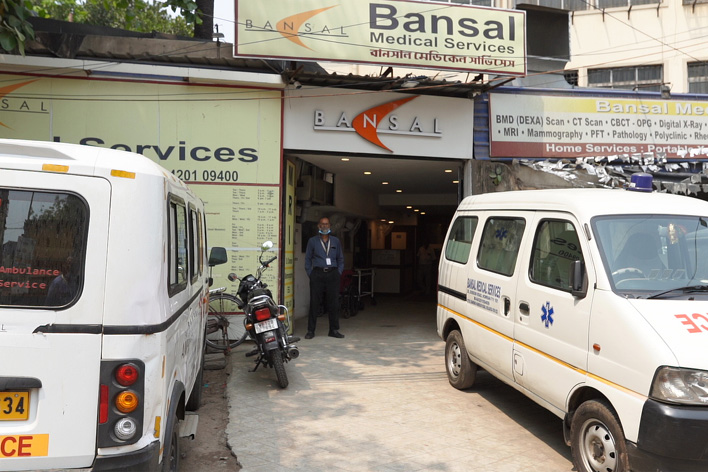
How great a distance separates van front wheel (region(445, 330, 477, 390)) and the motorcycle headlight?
2969 mm

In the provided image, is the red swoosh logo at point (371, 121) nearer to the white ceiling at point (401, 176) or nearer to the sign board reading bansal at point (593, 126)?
the white ceiling at point (401, 176)

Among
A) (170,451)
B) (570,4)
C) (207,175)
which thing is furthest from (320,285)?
(570,4)

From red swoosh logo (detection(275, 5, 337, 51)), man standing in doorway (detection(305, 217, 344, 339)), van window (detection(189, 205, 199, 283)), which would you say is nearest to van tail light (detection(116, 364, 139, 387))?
van window (detection(189, 205, 199, 283))

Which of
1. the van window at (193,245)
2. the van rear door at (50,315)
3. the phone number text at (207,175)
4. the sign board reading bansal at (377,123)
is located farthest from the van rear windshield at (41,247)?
the sign board reading bansal at (377,123)

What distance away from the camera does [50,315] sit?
8.48 feet

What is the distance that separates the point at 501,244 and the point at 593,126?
5.76 m

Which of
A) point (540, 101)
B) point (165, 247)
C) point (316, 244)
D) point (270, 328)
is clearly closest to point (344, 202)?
point (316, 244)

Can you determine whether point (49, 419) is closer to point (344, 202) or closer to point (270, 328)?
point (270, 328)

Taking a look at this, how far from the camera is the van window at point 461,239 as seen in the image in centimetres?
629

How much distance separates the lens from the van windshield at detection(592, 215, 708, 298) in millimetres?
3859

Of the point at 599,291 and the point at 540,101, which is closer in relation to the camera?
the point at 599,291

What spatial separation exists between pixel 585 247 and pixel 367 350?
16.0 ft

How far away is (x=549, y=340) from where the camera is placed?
4.38 metres

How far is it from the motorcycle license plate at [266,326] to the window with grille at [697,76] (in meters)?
15.0
